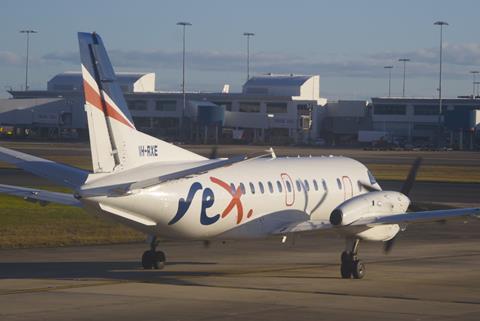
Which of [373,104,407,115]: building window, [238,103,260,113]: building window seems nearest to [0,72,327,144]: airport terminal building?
[238,103,260,113]: building window

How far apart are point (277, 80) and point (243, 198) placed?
137993 millimetres

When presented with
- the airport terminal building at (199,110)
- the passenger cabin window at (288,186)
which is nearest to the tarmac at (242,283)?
the passenger cabin window at (288,186)

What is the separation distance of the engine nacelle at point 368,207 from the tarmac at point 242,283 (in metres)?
0.64

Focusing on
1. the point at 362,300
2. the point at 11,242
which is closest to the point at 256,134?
the point at 11,242

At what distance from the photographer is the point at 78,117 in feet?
442

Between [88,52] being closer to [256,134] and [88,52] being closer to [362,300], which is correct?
[362,300]

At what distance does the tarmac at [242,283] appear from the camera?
18672 mm

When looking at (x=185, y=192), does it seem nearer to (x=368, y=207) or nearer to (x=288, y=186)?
(x=288, y=186)

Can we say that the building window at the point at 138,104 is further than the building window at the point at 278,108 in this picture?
No

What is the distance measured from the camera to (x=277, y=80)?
6353 inches

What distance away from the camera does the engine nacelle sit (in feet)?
78.2

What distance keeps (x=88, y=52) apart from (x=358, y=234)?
774cm

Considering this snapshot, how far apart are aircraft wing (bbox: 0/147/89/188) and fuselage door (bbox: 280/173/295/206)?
555cm

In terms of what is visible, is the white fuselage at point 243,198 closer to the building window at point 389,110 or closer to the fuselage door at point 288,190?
the fuselage door at point 288,190
